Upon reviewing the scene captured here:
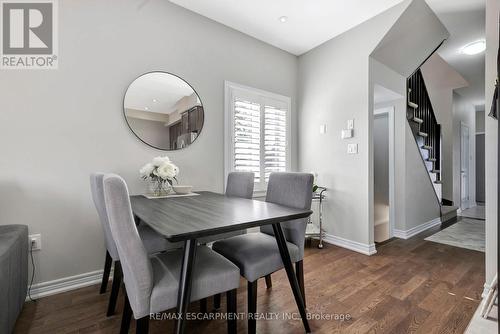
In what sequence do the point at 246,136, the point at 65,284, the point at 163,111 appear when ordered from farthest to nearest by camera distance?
the point at 246,136 → the point at 163,111 → the point at 65,284

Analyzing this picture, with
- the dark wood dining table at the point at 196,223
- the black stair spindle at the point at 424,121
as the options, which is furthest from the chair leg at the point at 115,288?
the black stair spindle at the point at 424,121

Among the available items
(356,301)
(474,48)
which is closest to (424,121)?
(474,48)

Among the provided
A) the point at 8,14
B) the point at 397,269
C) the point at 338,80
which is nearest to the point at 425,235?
the point at 397,269

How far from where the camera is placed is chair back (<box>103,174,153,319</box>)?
3.03 ft

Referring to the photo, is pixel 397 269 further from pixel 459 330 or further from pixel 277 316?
pixel 277 316

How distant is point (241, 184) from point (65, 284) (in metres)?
1.65

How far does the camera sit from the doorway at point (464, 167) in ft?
17.3

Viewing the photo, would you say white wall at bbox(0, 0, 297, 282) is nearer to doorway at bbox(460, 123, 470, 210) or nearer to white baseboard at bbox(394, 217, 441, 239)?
white baseboard at bbox(394, 217, 441, 239)

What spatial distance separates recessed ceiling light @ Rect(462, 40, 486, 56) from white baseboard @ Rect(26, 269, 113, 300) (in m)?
5.13

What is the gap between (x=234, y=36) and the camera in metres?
2.88

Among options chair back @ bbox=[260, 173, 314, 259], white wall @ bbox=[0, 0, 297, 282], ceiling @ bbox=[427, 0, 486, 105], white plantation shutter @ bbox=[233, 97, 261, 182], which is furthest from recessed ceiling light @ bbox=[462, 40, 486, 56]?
white wall @ bbox=[0, 0, 297, 282]

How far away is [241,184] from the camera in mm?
2213

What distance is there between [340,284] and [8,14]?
11.1 ft

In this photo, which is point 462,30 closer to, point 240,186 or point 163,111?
point 240,186
